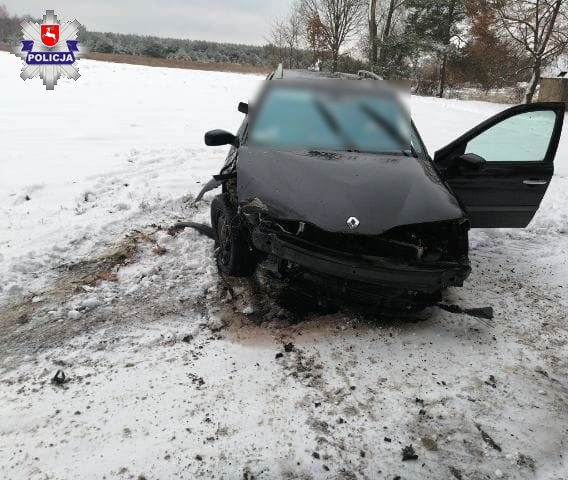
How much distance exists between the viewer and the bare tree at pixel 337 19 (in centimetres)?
2739

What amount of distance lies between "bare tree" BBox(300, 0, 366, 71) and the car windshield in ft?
82.1

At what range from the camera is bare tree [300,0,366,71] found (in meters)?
27.4

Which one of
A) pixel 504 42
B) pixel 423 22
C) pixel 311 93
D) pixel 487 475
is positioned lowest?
pixel 487 475

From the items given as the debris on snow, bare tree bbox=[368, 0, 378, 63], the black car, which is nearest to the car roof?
the black car

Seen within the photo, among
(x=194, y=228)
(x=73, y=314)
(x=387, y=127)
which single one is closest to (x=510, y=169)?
(x=387, y=127)

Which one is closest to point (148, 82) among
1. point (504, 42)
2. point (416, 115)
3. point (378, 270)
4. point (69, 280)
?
point (416, 115)

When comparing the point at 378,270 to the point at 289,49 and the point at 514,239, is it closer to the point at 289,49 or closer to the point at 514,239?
the point at 514,239

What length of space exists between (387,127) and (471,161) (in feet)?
2.51

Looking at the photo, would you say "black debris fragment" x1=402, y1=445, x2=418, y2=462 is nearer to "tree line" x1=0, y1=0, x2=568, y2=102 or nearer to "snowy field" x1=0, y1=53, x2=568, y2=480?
"snowy field" x1=0, y1=53, x2=568, y2=480

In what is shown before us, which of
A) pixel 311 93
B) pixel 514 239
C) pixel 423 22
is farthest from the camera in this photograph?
pixel 423 22

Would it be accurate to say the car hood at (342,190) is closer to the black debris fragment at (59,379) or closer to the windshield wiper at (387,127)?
the windshield wiper at (387,127)

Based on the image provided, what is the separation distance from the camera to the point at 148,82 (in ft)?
55.8

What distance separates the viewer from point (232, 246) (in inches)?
136

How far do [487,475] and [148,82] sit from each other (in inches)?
696
